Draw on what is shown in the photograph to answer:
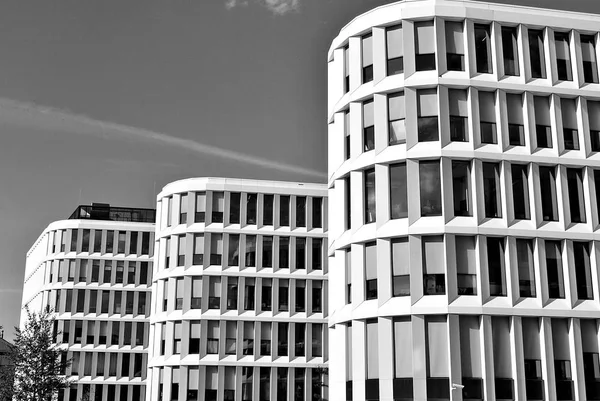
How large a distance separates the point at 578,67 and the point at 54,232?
70711 mm

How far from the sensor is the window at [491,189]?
35.3 m

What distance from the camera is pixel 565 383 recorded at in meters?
33.5

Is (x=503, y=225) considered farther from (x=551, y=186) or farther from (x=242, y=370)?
(x=242, y=370)

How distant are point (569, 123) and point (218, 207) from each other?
1385 inches

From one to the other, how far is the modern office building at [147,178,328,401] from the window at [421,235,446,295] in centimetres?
3102

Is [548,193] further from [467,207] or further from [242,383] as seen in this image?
[242,383]

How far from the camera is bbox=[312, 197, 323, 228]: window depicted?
67500 mm

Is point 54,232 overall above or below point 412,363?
above

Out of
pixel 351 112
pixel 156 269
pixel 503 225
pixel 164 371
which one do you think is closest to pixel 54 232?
pixel 156 269

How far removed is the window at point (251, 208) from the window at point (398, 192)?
31.4m

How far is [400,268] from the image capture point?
34750 millimetres

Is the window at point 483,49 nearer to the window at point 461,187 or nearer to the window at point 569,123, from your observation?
the window at point 569,123

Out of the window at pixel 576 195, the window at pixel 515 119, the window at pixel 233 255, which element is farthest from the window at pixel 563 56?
the window at pixel 233 255

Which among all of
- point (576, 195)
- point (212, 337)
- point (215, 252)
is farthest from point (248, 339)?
point (576, 195)
